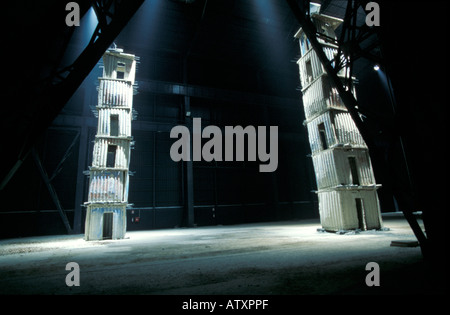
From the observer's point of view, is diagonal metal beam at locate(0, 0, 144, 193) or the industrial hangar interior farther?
the industrial hangar interior

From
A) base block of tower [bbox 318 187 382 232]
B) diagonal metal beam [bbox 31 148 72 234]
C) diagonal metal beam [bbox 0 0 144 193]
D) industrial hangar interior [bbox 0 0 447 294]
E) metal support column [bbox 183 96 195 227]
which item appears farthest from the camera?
metal support column [bbox 183 96 195 227]

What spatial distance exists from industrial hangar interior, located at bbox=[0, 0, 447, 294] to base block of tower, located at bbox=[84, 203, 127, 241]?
0.80 metres

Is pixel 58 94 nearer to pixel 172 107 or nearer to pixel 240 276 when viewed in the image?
pixel 240 276

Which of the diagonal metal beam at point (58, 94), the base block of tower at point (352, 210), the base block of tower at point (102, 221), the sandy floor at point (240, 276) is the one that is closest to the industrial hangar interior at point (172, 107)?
the diagonal metal beam at point (58, 94)

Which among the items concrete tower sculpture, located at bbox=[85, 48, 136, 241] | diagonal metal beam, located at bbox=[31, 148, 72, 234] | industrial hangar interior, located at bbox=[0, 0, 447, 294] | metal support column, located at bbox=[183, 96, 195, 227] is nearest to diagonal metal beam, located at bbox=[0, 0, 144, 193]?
industrial hangar interior, located at bbox=[0, 0, 447, 294]

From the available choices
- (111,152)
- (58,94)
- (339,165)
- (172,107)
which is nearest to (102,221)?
(111,152)

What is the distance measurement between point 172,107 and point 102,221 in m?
15.0

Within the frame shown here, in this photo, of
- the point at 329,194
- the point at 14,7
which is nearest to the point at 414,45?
the point at 329,194

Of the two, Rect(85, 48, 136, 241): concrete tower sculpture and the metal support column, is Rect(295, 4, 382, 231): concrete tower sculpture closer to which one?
Rect(85, 48, 136, 241): concrete tower sculpture

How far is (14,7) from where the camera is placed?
11.3 meters

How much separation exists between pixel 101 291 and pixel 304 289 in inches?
113

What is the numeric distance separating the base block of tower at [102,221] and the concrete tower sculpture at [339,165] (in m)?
10.3

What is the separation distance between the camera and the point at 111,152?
12.8 metres

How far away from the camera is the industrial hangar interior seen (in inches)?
430
